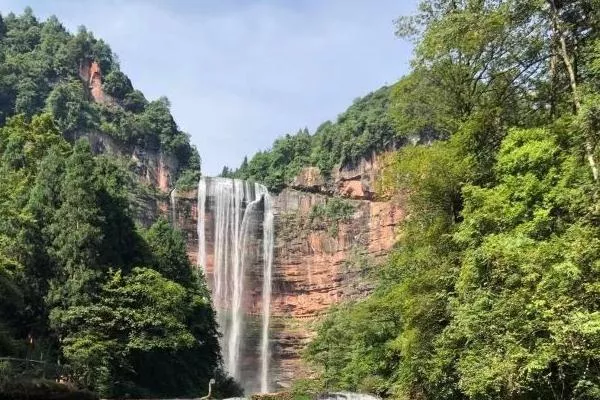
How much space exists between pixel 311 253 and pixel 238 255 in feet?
21.3

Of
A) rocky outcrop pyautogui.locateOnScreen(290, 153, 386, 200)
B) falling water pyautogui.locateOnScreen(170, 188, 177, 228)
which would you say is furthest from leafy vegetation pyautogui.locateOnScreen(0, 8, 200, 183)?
rocky outcrop pyautogui.locateOnScreen(290, 153, 386, 200)

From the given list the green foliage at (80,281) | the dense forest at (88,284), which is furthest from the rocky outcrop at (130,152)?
the green foliage at (80,281)

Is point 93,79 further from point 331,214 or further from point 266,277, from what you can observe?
point 331,214

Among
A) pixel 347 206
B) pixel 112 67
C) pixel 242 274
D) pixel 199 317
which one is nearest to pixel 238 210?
pixel 242 274

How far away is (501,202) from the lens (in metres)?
14.2

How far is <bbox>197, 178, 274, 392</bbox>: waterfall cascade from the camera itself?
52094 mm

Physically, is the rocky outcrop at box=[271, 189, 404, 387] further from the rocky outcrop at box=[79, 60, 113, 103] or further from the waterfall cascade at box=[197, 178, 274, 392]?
the rocky outcrop at box=[79, 60, 113, 103]

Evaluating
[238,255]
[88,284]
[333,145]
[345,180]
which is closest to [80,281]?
[88,284]

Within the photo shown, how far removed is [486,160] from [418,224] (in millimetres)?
2814

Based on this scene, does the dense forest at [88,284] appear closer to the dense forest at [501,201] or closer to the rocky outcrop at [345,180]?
the dense forest at [501,201]

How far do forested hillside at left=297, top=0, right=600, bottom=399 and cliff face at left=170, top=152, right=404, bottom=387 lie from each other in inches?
1234

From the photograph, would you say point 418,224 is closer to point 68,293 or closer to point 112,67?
point 68,293

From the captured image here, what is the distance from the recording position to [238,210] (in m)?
54.8

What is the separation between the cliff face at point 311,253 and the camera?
5269 cm
